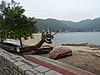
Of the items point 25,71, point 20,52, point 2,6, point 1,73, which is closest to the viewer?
point 25,71

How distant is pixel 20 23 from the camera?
12.8 meters

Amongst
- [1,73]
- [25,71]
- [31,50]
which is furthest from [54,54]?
[25,71]

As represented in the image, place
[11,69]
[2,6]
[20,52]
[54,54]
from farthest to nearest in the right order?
[2,6] < [20,52] < [54,54] < [11,69]

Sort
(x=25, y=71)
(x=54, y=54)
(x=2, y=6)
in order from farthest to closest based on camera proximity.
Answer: (x=2, y=6) < (x=54, y=54) < (x=25, y=71)

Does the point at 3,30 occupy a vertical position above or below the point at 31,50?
above

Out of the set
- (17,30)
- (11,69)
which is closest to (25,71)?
(11,69)

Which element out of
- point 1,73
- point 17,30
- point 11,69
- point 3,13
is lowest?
point 1,73

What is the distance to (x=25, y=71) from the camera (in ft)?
10.1

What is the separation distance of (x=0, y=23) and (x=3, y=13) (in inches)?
40.2

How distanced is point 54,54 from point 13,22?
5.45m

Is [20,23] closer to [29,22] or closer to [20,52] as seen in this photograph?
[29,22]

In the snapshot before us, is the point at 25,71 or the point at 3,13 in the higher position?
the point at 3,13

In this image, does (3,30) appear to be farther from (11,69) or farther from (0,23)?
(11,69)

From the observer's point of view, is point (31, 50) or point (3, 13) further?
point (3, 13)
